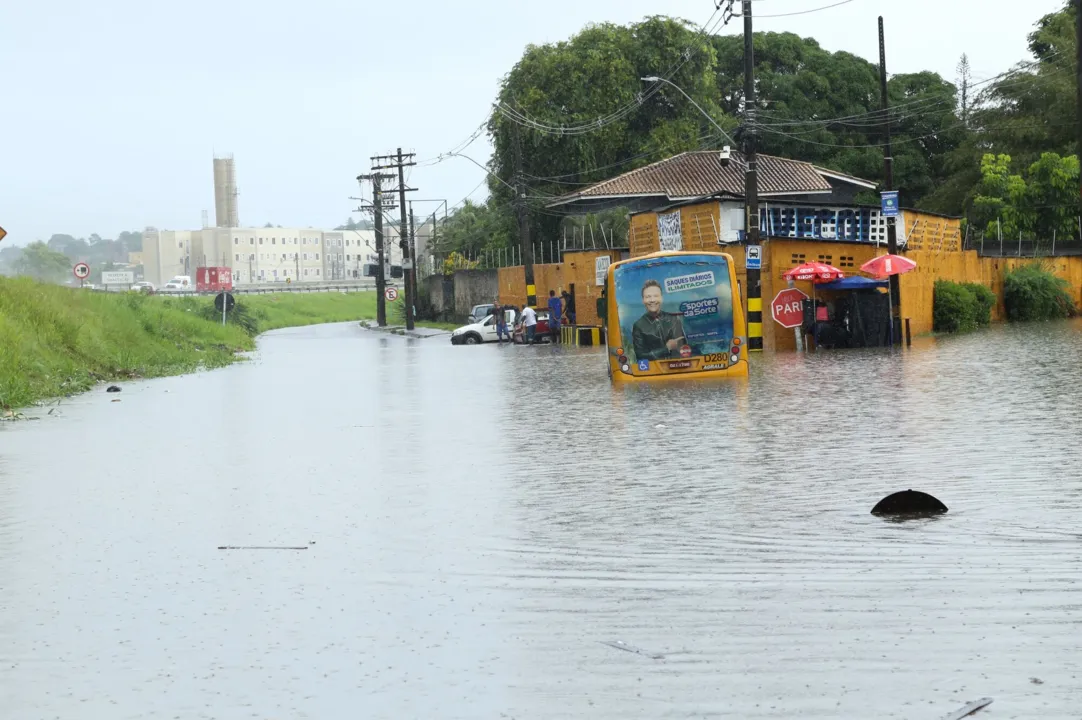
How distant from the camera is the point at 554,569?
26.8 ft

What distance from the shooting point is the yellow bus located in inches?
1011

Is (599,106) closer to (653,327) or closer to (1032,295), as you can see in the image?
(1032,295)

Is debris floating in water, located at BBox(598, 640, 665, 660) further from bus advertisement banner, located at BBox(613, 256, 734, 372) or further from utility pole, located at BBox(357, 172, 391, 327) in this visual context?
utility pole, located at BBox(357, 172, 391, 327)

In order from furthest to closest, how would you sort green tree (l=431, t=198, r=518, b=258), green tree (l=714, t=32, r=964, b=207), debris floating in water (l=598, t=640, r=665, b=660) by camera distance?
green tree (l=431, t=198, r=518, b=258) → green tree (l=714, t=32, r=964, b=207) → debris floating in water (l=598, t=640, r=665, b=660)

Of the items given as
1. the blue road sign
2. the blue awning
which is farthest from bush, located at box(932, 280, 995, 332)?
the blue road sign

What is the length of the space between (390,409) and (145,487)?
29.7ft

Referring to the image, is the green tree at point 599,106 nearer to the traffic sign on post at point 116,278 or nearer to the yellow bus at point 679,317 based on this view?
the yellow bus at point 679,317

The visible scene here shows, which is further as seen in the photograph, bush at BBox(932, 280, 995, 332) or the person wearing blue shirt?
the person wearing blue shirt

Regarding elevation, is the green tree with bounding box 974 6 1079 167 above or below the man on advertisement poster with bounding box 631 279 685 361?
above

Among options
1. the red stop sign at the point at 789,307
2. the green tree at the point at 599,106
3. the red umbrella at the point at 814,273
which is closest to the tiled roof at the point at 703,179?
the green tree at the point at 599,106

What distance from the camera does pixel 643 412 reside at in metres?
19.2

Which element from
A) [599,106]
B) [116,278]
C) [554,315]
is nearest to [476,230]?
[599,106]

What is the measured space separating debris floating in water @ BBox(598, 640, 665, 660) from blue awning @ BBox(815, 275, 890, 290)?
3209cm

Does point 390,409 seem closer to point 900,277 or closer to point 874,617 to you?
point 874,617
